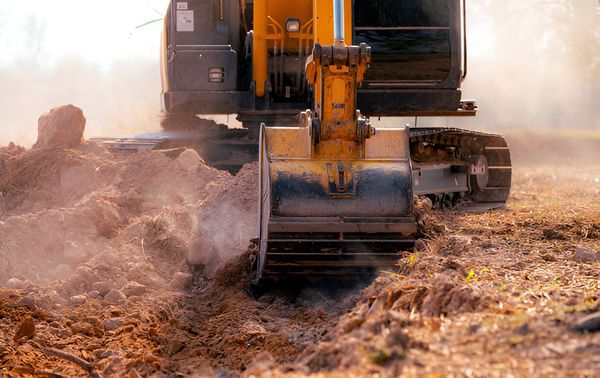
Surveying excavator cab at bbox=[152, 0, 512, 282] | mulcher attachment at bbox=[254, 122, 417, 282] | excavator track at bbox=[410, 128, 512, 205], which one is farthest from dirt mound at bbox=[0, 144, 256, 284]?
excavator track at bbox=[410, 128, 512, 205]

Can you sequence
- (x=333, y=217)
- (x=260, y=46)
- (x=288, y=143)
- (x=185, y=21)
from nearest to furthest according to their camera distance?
(x=333, y=217) < (x=288, y=143) < (x=260, y=46) < (x=185, y=21)

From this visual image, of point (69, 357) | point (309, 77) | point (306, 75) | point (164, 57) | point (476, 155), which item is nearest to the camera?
point (69, 357)

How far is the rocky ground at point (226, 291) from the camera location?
12.9ft

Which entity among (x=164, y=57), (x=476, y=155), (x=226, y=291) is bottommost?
(x=226, y=291)

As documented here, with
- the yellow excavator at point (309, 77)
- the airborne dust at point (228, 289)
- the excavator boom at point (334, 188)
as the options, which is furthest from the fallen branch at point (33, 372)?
the yellow excavator at point (309, 77)

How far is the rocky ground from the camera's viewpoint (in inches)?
155

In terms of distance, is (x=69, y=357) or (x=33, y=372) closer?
(x=33, y=372)

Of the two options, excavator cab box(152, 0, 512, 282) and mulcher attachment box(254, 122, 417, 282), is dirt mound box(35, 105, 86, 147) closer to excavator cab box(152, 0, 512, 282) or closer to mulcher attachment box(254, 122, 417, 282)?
excavator cab box(152, 0, 512, 282)

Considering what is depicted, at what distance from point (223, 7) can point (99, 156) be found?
228 centimetres

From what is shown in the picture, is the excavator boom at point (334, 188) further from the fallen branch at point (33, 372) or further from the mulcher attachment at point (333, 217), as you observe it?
the fallen branch at point (33, 372)

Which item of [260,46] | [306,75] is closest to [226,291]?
[306,75]

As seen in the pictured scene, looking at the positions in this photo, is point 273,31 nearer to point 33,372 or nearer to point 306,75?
point 306,75

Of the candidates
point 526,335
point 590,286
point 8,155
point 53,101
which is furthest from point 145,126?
point 53,101

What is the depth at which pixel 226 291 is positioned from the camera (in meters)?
7.59
